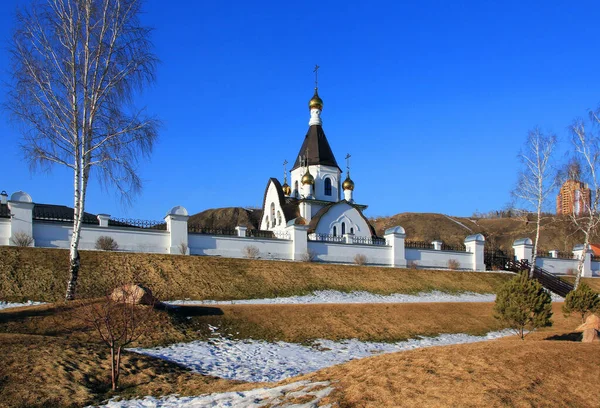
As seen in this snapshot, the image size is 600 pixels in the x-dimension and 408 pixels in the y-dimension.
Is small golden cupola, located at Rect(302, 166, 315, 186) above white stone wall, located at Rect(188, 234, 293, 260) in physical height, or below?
above

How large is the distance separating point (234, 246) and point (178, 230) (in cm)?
312

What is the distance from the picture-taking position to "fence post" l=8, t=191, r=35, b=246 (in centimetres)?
2184

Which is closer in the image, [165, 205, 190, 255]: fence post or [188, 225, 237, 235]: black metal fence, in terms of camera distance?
[165, 205, 190, 255]: fence post

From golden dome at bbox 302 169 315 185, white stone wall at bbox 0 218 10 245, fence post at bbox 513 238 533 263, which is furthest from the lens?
golden dome at bbox 302 169 315 185

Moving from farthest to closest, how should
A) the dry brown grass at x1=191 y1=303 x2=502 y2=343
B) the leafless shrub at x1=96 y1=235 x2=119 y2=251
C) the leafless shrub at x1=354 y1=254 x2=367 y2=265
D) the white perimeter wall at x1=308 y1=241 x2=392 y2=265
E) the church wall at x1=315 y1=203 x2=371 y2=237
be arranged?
the church wall at x1=315 y1=203 x2=371 y2=237 < the leafless shrub at x1=354 y1=254 x2=367 y2=265 < the white perimeter wall at x1=308 y1=241 x2=392 y2=265 < the leafless shrub at x1=96 y1=235 x2=119 y2=251 < the dry brown grass at x1=191 y1=303 x2=502 y2=343

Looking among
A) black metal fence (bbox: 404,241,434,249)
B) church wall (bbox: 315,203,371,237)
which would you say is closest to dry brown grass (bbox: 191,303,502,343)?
black metal fence (bbox: 404,241,434,249)

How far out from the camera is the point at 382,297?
82.2 ft

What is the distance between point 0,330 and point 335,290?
14557 mm

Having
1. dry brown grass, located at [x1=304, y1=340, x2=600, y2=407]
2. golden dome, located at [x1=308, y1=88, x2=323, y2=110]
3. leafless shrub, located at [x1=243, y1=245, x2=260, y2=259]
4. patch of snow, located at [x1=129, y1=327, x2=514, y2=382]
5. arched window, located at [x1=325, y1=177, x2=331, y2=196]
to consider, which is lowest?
patch of snow, located at [x1=129, y1=327, x2=514, y2=382]

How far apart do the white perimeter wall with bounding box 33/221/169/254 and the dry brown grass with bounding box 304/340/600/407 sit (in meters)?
16.8

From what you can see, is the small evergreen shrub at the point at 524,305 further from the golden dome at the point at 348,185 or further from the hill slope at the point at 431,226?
the hill slope at the point at 431,226

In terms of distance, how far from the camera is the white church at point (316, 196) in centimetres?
3603

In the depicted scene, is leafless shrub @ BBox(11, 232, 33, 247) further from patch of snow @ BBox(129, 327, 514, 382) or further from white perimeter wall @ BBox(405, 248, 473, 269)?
white perimeter wall @ BBox(405, 248, 473, 269)

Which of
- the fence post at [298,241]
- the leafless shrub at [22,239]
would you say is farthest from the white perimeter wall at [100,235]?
the fence post at [298,241]
